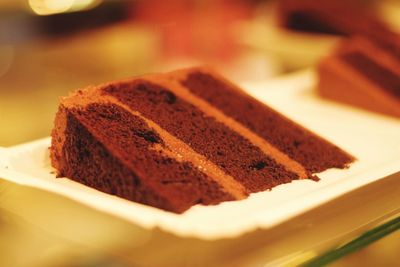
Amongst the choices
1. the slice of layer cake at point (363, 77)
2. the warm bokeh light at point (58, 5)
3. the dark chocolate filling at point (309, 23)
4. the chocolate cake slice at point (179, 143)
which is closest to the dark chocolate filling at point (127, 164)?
the chocolate cake slice at point (179, 143)

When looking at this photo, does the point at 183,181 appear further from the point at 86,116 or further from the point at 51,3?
the point at 51,3

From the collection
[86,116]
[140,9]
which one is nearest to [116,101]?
[86,116]

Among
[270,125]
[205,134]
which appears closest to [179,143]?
[205,134]

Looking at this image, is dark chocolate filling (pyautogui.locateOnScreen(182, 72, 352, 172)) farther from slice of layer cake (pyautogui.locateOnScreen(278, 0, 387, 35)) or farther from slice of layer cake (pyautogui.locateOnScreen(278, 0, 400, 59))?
slice of layer cake (pyautogui.locateOnScreen(278, 0, 387, 35))

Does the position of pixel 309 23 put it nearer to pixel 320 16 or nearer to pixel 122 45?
pixel 320 16

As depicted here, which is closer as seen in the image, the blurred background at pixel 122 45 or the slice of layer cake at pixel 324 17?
the blurred background at pixel 122 45

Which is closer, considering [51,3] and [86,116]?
[86,116]

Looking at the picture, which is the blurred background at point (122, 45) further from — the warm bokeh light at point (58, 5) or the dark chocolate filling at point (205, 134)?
the dark chocolate filling at point (205, 134)
